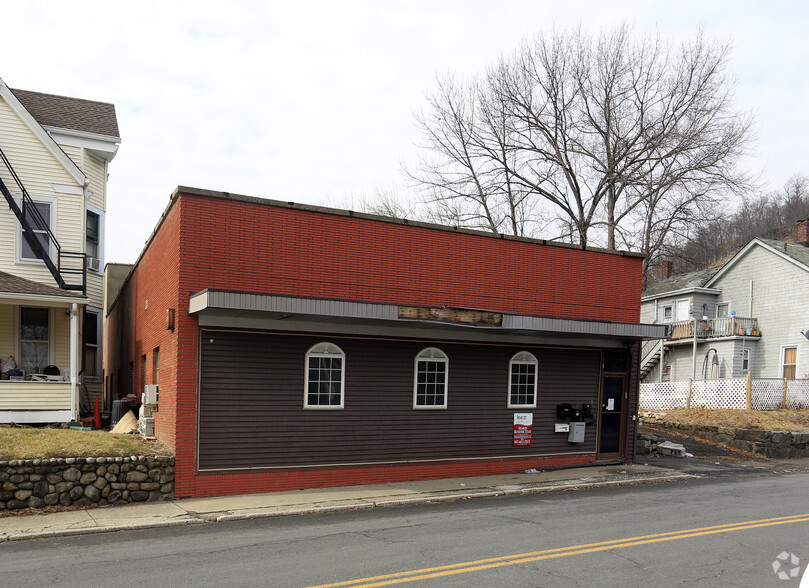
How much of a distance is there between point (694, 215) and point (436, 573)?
2964 cm

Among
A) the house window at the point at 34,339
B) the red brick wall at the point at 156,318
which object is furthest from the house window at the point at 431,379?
→ the house window at the point at 34,339

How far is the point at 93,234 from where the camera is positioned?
2045 centimetres

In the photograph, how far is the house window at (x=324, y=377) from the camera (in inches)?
523

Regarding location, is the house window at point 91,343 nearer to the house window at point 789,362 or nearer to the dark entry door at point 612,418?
the dark entry door at point 612,418

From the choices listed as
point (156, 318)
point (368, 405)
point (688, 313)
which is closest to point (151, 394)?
point (156, 318)

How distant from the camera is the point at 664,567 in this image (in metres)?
7.63

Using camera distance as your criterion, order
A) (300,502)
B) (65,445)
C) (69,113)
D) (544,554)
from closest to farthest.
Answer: (544,554) < (65,445) < (300,502) < (69,113)

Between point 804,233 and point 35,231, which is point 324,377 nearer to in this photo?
point 35,231

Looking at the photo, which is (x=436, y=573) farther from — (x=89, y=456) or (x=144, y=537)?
(x=89, y=456)

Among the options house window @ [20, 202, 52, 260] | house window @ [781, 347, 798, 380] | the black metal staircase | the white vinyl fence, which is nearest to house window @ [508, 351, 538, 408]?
the black metal staircase

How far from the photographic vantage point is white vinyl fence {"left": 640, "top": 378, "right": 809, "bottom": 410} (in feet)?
76.3

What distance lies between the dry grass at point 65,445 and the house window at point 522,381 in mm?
7730

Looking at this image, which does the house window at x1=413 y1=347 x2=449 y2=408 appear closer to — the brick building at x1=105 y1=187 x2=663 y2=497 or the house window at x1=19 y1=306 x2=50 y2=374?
the brick building at x1=105 y1=187 x2=663 y2=497

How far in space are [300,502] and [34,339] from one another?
10.0 metres
